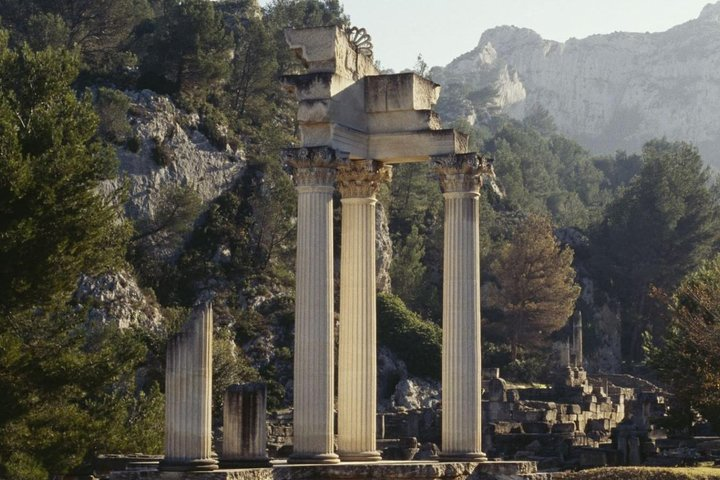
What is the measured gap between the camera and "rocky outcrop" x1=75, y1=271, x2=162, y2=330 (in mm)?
84562

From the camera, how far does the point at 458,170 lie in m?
34.7

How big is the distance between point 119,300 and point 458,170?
2165 inches

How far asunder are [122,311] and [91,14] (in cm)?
3325

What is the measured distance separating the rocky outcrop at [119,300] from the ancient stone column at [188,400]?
5379 cm

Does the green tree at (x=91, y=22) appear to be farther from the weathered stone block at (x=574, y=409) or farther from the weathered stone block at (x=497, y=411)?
the weathered stone block at (x=574, y=409)

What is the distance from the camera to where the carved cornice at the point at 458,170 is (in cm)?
3456

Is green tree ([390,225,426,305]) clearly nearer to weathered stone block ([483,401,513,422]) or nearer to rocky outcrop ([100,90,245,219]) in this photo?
rocky outcrop ([100,90,245,219])

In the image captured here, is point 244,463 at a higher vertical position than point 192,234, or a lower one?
lower

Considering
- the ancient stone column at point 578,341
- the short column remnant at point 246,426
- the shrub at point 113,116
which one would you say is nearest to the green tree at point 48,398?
the short column remnant at point 246,426

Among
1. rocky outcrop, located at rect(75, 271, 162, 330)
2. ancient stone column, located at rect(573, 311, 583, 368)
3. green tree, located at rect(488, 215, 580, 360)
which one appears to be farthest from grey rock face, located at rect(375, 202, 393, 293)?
rocky outcrop, located at rect(75, 271, 162, 330)

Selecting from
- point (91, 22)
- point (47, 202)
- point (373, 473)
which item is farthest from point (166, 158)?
point (373, 473)

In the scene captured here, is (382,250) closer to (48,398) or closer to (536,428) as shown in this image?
(536,428)

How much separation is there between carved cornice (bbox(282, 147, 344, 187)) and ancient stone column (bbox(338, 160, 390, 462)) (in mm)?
568

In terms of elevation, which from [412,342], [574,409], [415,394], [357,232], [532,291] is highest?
[532,291]
